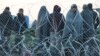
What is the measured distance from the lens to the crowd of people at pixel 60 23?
34.4ft

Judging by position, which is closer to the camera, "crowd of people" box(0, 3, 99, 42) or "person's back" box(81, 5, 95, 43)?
"person's back" box(81, 5, 95, 43)

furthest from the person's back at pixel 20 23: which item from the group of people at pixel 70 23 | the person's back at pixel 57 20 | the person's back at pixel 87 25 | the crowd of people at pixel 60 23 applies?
the person's back at pixel 87 25

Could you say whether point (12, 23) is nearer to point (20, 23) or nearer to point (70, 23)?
point (20, 23)

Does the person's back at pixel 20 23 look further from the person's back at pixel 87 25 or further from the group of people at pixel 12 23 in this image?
the person's back at pixel 87 25

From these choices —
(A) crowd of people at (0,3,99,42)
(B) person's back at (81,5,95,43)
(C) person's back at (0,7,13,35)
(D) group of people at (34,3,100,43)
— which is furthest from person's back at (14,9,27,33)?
(B) person's back at (81,5,95,43)

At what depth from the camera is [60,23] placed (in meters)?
11.0

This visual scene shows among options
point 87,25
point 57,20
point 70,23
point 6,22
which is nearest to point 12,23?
point 6,22

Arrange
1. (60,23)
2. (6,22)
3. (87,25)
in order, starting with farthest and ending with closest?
1. (6,22)
2. (60,23)
3. (87,25)

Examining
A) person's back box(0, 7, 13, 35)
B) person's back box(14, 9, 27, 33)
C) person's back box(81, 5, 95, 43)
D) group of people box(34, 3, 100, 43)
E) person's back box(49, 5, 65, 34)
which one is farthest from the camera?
Answer: person's back box(14, 9, 27, 33)

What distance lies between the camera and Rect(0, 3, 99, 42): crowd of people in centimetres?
1048

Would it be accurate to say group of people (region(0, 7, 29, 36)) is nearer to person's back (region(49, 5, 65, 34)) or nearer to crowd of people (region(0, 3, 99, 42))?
crowd of people (region(0, 3, 99, 42))

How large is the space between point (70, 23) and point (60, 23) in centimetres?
31

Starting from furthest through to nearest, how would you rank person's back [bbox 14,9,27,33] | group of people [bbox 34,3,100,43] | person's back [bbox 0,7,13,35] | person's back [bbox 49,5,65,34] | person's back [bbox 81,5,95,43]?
person's back [bbox 14,9,27,33]
person's back [bbox 0,7,13,35]
person's back [bbox 49,5,65,34]
group of people [bbox 34,3,100,43]
person's back [bbox 81,5,95,43]

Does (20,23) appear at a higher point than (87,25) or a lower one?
higher
